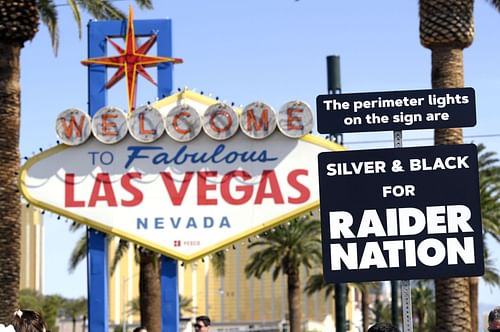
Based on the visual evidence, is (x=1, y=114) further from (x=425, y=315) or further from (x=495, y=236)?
(x=425, y=315)

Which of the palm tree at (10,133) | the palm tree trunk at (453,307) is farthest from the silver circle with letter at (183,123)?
the palm tree trunk at (453,307)

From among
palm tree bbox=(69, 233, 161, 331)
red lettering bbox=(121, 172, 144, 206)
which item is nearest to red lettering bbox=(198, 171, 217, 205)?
red lettering bbox=(121, 172, 144, 206)

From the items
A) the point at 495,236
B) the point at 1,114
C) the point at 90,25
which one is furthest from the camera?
the point at 495,236

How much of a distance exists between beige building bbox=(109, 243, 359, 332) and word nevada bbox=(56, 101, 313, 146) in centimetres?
7345

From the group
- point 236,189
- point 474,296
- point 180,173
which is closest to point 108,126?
point 180,173

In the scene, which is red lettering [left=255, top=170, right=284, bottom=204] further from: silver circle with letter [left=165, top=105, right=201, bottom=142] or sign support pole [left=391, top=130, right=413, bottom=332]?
sign support pole [left=391, top=130, right=413, bottom=332]

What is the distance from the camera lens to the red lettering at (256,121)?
20625 millimetres

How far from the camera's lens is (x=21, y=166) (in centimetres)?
2073

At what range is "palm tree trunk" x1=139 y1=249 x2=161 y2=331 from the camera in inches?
1188

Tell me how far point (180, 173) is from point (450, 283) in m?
5.49

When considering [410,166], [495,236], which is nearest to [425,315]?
[495,236]

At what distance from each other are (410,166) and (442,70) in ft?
41.0
